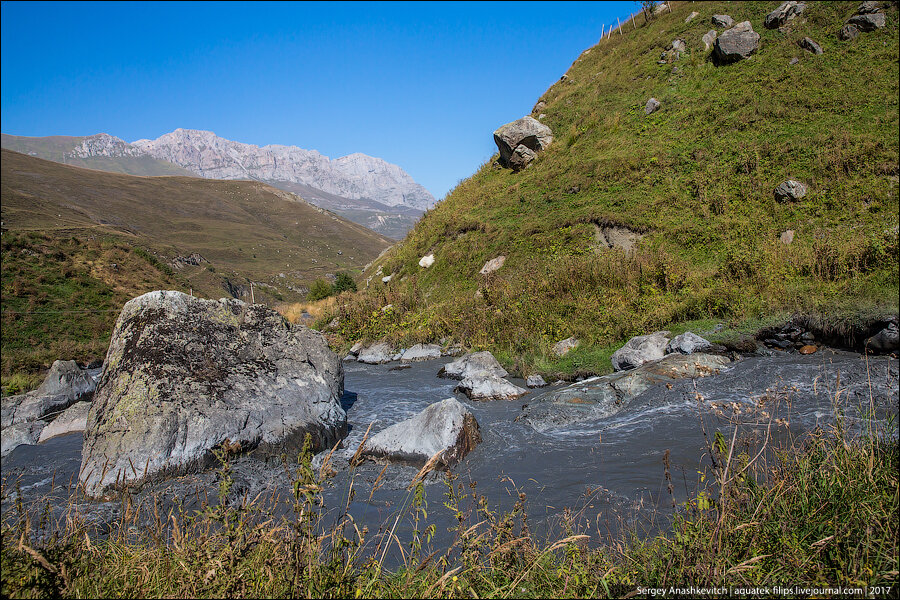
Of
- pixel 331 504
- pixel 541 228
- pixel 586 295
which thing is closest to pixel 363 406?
pixel 331 504

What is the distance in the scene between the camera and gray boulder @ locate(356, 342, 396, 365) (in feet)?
46.6

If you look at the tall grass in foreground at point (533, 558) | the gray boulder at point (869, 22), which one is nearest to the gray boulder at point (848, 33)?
the gray boulder at point (869, 22)

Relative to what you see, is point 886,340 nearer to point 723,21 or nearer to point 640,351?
point 640,351

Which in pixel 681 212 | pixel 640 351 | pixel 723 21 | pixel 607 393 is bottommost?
pixel 607 393

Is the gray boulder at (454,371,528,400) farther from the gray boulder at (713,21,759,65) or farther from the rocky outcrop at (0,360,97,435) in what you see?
the gray boulder at (713,21,759,65)

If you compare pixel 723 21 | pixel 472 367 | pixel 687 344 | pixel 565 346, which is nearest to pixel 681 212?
pixel 565 346

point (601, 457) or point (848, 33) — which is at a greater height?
point (848, 33)

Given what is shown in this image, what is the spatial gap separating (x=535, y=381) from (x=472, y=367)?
1810 mm

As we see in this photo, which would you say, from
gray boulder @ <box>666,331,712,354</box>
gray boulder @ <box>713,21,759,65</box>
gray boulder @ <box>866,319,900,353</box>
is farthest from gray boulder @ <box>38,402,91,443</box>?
gray boulder @ <box>713,21,759,65</box>

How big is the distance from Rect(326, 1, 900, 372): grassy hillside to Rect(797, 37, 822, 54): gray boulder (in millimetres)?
268

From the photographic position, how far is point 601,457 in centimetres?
564

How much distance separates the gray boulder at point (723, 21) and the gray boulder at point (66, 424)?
30.0 metres

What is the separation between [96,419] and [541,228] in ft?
47.5

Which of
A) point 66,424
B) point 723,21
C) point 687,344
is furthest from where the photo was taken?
point 723,21
